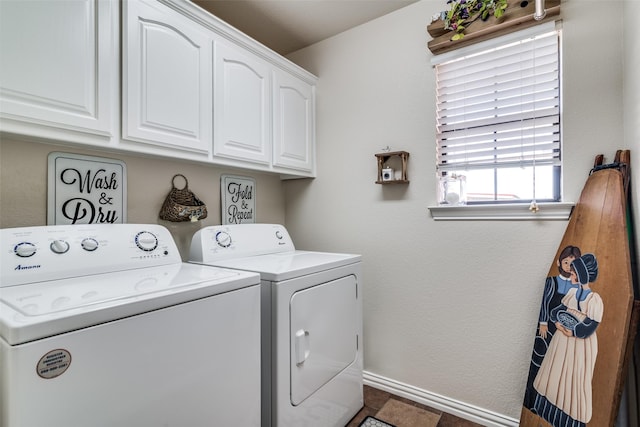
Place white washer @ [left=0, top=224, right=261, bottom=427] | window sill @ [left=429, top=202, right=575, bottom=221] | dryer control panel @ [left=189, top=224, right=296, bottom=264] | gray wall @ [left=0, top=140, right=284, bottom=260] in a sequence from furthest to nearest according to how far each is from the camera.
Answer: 1. dryer control panel @ [left=189, top=224, right=296, bottom=264]
2. window sill @ [left=429, top=202, right=575, bottom=221]
3. gray wall @ [left=0, top=140, right=284, bottom=260]
4. white washer @ [left=0, top=224, right=261, bottom=427]

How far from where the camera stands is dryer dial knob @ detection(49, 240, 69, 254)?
1.15 metres

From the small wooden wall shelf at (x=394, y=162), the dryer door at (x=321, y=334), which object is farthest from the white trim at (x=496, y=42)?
the dryer door at (x=321, y=334)

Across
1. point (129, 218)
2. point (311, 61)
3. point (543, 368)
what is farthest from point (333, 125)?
point (543, 368)

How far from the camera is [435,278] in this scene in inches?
73.7

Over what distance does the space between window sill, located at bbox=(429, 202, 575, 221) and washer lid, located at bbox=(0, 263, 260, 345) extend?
1180mm

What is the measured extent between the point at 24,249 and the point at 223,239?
798 mm

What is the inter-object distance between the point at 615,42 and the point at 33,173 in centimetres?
260

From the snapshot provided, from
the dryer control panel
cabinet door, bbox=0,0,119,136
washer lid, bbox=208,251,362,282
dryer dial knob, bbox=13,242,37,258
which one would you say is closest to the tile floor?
washer lid, bbox=208,251,362,282

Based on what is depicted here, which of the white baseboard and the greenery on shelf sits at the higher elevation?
the greenery on shelf

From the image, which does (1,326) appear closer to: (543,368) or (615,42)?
(543,368)

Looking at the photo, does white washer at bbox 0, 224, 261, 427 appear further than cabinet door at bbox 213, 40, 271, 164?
No

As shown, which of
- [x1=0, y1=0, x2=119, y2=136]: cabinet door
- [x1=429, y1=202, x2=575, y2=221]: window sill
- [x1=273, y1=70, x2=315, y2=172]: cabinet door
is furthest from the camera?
[x1=273, y1=70, x2=315, y2=172]: cabinet door

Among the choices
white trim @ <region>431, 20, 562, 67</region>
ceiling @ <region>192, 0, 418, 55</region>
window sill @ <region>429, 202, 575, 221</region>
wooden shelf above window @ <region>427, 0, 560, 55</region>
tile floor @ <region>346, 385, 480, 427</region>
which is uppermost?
ceiling @ <region>192, 0, 418, 55</region>

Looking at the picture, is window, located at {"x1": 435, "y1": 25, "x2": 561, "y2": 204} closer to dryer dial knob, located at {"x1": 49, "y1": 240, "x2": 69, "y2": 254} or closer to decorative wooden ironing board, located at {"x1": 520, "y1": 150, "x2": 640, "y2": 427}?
decorative wooden ironing board, located at {"x1": 520, "y1": 150, "x2": 640, "y2": 427}
